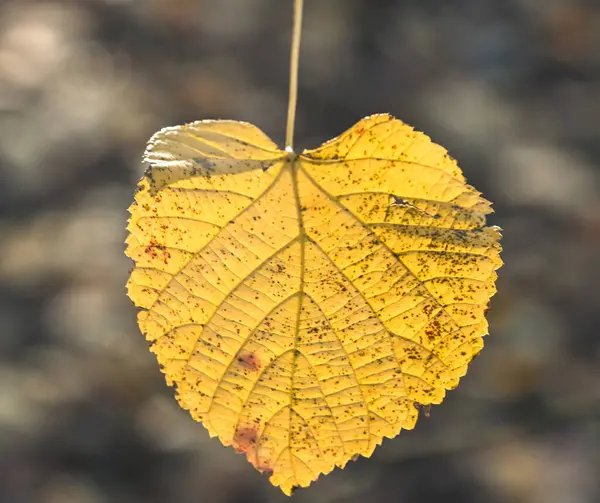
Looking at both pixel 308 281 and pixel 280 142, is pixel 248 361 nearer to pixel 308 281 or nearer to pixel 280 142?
pixel 308 281

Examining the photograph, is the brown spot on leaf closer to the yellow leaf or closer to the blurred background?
the yellow leaf

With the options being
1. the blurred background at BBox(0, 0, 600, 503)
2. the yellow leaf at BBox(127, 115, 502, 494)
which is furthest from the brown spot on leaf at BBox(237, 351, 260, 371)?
the blurred background at BBox(0, 0, 600, 503)

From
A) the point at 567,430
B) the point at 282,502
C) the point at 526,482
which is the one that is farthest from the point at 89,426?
the point at 567,430

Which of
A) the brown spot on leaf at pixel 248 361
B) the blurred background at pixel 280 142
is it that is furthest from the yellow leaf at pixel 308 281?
the blurred background at pixel 280 142

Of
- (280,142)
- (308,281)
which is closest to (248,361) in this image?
(308,281)

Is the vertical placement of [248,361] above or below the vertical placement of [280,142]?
below
